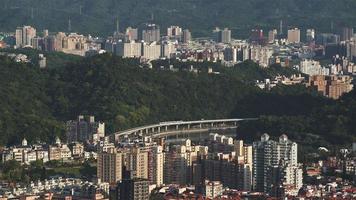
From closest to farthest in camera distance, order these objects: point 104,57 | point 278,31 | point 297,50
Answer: point 104,57
point 297,50
point 278,31

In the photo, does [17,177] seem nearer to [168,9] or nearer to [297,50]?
[297,50]

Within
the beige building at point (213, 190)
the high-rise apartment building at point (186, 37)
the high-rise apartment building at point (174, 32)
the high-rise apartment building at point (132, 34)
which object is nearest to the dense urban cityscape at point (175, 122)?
the beige building at point (213, 190)

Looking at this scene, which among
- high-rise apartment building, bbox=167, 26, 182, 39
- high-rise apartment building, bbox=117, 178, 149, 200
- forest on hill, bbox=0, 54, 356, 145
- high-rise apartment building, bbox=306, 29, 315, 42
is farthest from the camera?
high-rise apartment building, bbox=167, 26, 182, 39

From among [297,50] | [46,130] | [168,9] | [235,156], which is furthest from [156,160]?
[168,9]

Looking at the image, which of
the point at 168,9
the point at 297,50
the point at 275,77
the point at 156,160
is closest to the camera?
the point at 156,160

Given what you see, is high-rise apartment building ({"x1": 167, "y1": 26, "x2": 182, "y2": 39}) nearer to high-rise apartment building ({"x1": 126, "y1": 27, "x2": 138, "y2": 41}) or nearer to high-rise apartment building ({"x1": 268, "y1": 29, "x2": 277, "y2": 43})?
high-rise apartment building ({"x1": 126, "y1": 27, "x2": 138, "y2": 41})

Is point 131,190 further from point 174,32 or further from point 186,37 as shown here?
point 174,32

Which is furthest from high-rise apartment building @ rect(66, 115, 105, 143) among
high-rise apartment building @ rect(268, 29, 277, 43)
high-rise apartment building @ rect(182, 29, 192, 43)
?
high-rise apartment building @ rect(268, 29, 277, 43)
